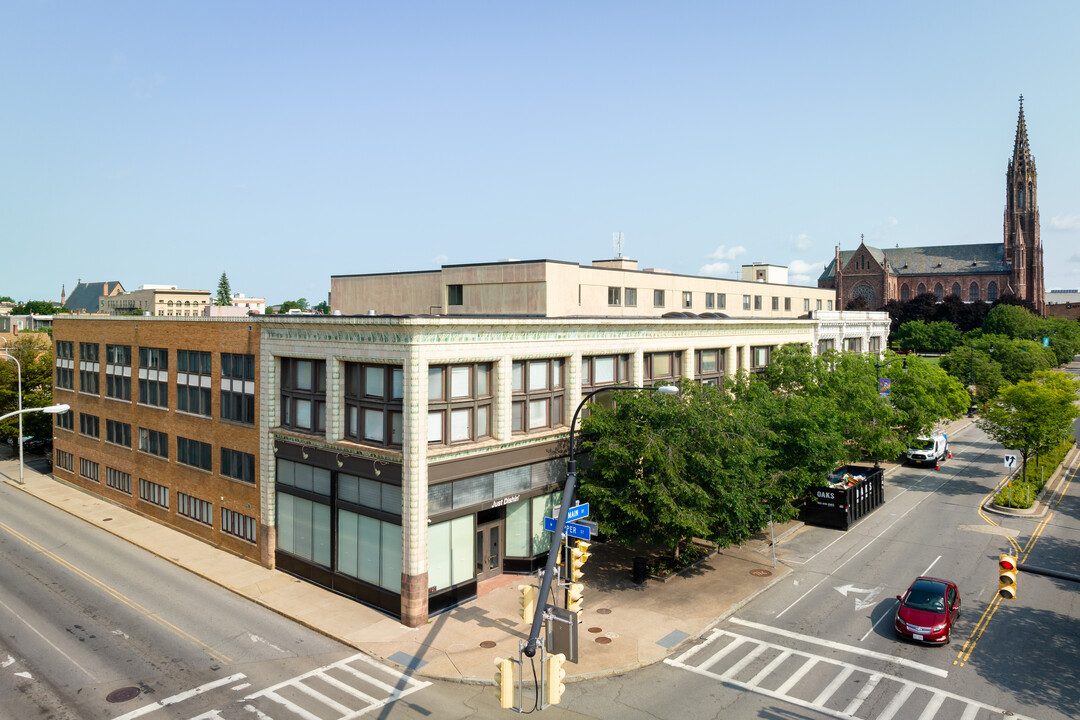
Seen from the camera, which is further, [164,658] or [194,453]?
[194,453]

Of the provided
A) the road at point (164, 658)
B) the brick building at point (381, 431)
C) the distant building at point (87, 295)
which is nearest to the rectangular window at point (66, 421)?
the brick building at point (381, 431)

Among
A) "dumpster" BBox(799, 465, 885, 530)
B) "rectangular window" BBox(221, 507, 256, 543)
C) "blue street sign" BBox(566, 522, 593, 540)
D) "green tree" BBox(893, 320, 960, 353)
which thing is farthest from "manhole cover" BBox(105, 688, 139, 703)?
"green tree" BBox(893, 320, 960, 353)

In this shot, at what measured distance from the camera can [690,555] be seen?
→ 30.0 m

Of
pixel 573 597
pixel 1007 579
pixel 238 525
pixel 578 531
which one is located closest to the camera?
pixel 1007 579

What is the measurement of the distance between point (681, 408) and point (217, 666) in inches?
707

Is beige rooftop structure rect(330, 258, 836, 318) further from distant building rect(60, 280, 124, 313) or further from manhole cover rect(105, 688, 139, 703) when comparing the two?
distant building rect(60, 280, 124, 313)

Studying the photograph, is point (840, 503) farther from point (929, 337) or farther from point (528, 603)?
point (929, 337)

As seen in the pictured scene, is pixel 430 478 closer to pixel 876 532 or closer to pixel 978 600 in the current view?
pixel 978 600

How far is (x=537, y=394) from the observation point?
29.0 meters

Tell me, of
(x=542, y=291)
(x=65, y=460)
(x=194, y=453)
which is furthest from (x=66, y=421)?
(x=542, y=291)

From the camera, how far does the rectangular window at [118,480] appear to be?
4147 centimetres

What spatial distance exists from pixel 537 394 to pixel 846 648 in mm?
14003

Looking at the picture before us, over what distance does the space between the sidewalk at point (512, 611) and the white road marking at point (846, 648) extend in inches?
48.8

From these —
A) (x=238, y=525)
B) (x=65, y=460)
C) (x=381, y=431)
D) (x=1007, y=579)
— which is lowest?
(x=238, y=525)
